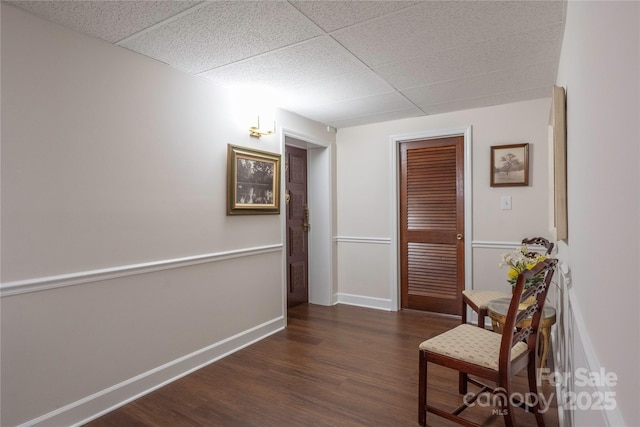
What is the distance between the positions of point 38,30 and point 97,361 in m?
1.87

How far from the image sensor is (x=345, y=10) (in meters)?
1.87

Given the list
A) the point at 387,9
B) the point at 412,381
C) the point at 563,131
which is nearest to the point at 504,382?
the point at 412,381

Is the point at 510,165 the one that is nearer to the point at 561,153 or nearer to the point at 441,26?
the point at 561,153

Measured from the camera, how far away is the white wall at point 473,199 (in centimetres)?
347

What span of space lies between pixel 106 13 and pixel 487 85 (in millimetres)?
2793

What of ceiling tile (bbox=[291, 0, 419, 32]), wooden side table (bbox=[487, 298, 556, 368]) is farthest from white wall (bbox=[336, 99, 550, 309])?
ceiling tile (bbox=[291, 0, 419, 32])

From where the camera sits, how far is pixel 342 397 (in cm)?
231

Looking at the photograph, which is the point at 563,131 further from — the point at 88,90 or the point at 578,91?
the point at 88,90

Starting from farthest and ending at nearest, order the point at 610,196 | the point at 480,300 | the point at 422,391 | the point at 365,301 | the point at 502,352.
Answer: the point at 365,301 → the point at 480,300 → the point at 422,391 → the point at 502,352 → the point at 610,196

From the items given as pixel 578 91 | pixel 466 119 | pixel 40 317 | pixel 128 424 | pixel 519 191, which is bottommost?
pixel 128 424

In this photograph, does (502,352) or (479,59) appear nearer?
(502,352)

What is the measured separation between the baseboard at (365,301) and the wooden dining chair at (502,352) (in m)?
2.14

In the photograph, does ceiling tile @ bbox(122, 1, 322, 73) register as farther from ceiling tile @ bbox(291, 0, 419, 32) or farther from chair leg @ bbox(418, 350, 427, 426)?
chair leg @ bbox(418, 350, 427, 426)

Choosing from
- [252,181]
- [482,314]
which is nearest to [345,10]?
[252,181]
